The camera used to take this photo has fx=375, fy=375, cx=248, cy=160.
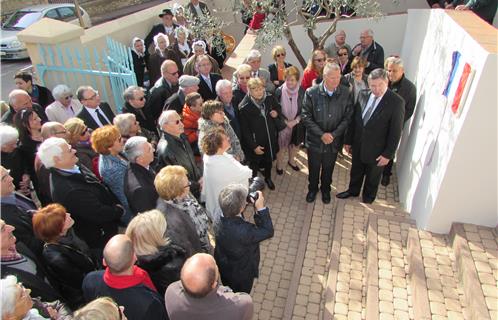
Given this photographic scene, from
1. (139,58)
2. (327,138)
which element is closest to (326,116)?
(327,138)

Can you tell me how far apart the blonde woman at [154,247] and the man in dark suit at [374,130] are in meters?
2.98

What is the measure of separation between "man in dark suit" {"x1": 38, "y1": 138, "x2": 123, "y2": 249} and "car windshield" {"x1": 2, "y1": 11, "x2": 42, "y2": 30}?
12347mm

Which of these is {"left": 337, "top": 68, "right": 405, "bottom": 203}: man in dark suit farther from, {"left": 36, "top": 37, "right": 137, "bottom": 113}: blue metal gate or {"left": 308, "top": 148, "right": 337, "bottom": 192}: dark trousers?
{"left": 36, "top": 37, "right": 137, "bottom": 113}: blue metal gate

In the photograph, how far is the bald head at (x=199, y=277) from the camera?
2379 mm

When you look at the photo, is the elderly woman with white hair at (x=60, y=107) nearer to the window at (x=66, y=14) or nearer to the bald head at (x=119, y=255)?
the bald head at (x=119, y=255)

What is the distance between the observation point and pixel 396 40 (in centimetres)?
930

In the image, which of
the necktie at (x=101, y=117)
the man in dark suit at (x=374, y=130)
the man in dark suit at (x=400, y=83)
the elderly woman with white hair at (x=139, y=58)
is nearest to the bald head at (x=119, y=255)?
the necktie at (x=101, y=117)

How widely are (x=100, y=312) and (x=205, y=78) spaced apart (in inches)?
175

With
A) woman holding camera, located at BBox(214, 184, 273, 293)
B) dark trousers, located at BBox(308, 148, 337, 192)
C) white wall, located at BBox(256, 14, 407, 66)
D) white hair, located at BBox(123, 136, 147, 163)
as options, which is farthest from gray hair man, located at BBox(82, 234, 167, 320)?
white wall, located at BBox(256, 14, 407, 66)

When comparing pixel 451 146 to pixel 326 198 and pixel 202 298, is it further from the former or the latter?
pixel 202 298

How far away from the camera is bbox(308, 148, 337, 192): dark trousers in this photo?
5125mm

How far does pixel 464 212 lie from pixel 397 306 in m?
1.29

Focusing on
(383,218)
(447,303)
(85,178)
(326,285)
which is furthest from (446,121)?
(85,178)

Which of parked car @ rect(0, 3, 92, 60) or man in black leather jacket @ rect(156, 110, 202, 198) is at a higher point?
man in black leather jacket @ rect(156, 110, 202, 198)
